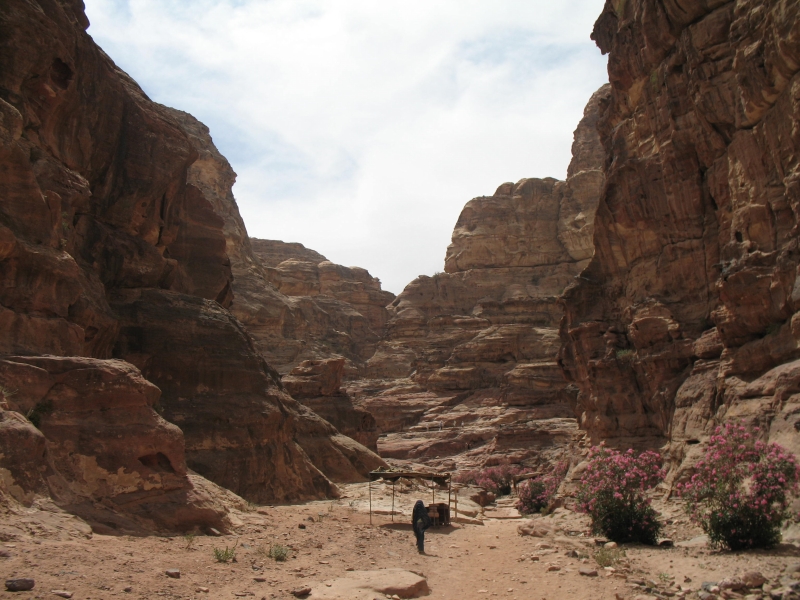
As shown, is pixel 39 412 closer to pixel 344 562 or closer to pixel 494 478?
pixel 344 562

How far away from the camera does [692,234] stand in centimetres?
2531

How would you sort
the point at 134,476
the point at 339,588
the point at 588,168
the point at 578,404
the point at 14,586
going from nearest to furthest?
1. the point at 14,586
2. the point at 339,588
3. the point at 134,476
4. the point at 578,404
5. the point at 588,168

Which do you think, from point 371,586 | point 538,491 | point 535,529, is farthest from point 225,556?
point 538,491

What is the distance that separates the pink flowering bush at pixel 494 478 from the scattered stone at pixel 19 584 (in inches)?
1522

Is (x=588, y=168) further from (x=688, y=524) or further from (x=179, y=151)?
(x=688, y=524)

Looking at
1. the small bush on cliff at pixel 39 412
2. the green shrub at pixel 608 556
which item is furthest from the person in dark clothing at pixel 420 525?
the small bush on cliff at pixel 39 412

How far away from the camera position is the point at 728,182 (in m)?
22.5

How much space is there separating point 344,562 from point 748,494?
26.7 ft

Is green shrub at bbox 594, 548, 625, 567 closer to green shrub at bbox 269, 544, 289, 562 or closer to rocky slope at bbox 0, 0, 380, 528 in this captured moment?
green shrub at bbox 269, 544, 289, 562

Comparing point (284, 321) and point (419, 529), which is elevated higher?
point (284, 321)

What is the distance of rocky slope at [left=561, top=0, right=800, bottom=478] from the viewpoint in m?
18.6

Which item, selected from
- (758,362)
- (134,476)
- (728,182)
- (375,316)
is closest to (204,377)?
(134,476)

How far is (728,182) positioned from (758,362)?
6.79 meters

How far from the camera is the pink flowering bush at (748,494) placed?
12.2 m
